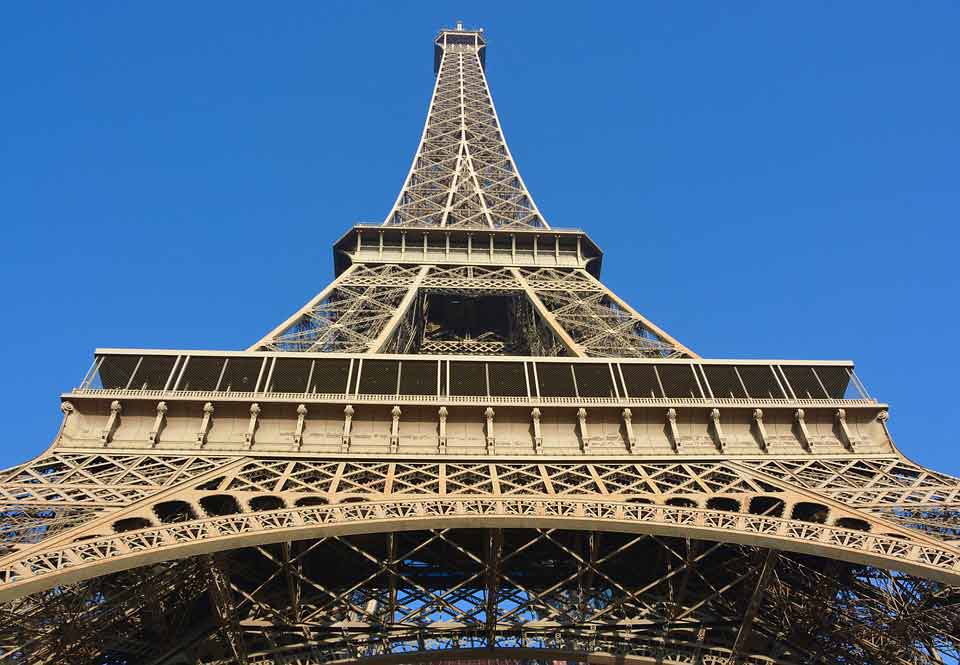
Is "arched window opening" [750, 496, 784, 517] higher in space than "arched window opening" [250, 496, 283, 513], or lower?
lower

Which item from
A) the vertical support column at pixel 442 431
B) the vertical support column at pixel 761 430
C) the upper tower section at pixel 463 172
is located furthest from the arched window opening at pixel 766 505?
the upper tower section at pixel 463 172

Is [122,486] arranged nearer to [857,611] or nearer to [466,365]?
[466,365]

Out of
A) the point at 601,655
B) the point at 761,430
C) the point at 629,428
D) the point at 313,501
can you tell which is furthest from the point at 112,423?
the point at 761,430

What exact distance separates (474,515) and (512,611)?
470 cm

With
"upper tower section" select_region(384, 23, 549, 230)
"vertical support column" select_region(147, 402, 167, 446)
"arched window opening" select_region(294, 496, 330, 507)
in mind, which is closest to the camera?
"arched window opening" select_region(294, 496, 330, 507)

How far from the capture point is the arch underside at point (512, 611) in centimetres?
1994

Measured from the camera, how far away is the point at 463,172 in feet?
169

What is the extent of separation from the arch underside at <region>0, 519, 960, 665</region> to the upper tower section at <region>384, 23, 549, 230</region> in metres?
22.2

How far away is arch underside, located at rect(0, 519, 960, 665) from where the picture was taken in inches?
785

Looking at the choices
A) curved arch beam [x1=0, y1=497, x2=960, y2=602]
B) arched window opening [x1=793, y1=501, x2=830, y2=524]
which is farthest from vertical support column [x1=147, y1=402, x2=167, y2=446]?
arched window opening [x1=793, y1=501, x2=830, y2=524]

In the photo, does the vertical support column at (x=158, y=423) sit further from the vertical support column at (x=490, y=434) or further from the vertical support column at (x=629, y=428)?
the vertical support column at (x=629, y=428)

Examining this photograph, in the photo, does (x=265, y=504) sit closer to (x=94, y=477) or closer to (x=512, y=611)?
(x=94, y=477)

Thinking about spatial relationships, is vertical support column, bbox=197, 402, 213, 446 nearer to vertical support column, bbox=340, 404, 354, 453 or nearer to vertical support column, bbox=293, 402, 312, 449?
vertical support column, bbox=293, 402, 312, 449

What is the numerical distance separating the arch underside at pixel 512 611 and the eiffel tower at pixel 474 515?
72mm
